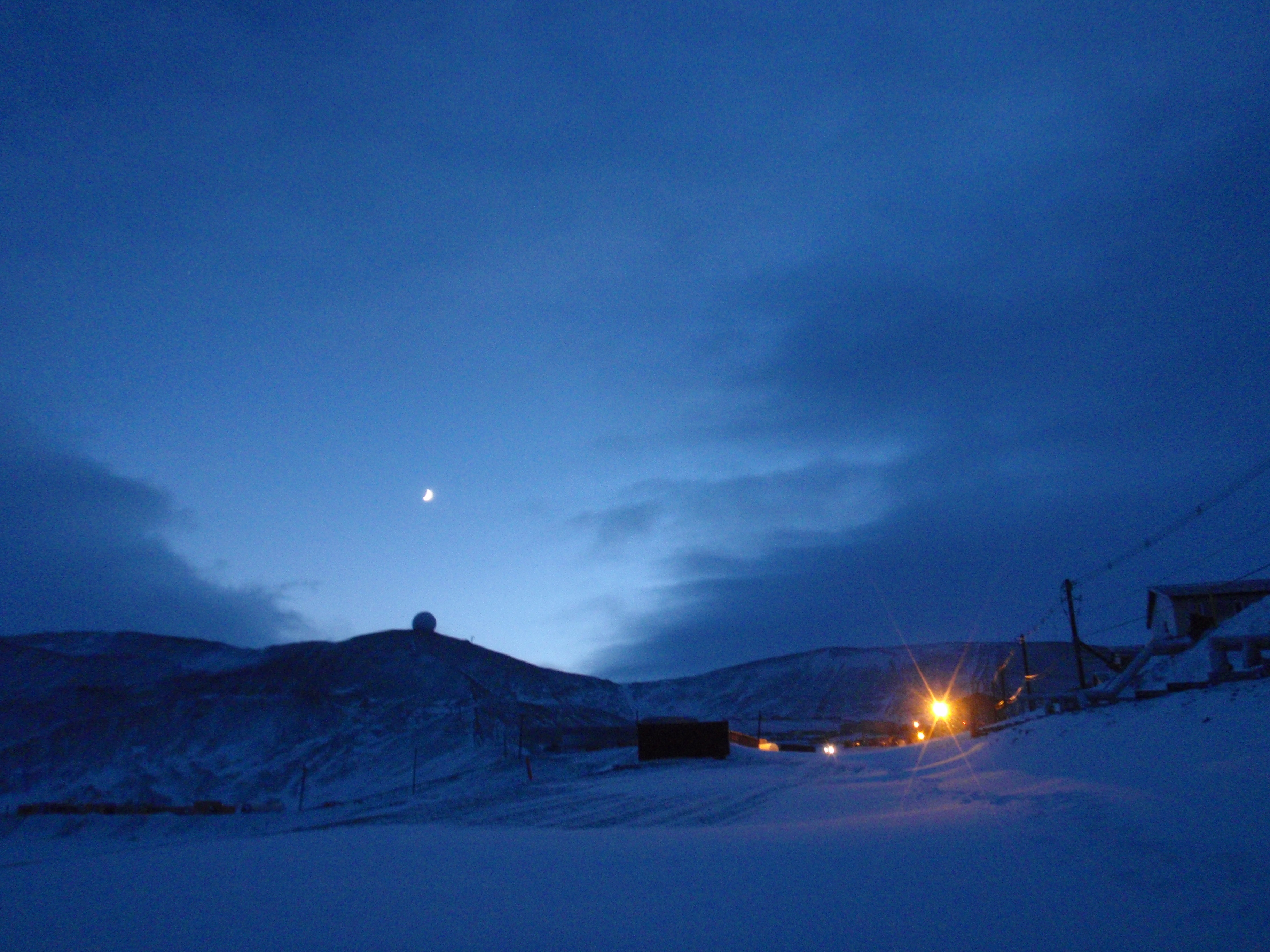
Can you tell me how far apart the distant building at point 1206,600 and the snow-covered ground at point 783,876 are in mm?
38080

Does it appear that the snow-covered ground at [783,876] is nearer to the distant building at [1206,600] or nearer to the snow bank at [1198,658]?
the snow bank at [1198,658]

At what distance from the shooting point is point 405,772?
198ft

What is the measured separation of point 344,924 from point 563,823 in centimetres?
1047

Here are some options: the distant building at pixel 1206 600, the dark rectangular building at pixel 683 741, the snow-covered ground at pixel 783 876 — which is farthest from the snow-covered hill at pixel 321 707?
the snow-covered ground at pixel 783 876

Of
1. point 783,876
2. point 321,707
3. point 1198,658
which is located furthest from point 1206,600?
point 321,707

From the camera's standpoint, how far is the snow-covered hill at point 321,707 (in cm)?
6256

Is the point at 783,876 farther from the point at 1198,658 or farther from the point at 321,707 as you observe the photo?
the point at 321,707

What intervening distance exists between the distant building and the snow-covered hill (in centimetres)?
3010

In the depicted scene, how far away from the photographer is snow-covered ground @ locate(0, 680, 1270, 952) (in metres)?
5.23

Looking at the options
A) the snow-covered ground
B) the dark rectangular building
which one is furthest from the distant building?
the snow-covered ground

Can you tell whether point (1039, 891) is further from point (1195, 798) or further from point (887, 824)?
point (887, 824)

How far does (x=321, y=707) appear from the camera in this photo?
79.3 m

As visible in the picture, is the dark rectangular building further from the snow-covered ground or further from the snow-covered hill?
the snow-covered ground

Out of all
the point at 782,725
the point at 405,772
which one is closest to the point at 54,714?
the point at 405,772
